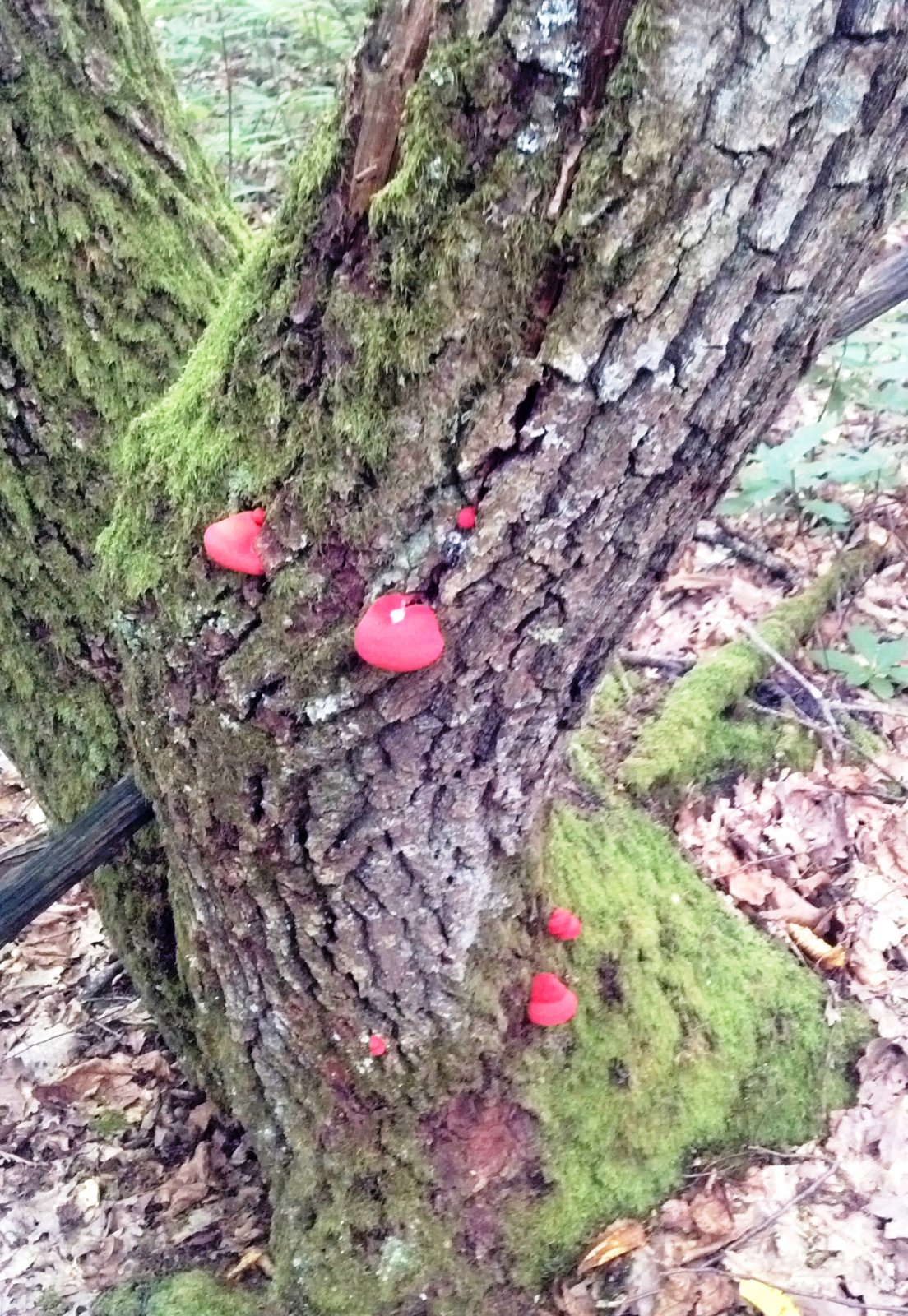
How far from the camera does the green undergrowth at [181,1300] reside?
9.14ft

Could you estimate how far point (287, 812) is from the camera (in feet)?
7.01

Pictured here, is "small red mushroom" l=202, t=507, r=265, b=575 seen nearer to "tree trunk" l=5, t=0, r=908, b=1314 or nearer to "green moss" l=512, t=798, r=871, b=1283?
"tree trunk" l=5, t=0, r=908, b=1314

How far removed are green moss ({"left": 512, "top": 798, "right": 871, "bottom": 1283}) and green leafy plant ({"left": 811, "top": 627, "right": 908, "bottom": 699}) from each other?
130 cm

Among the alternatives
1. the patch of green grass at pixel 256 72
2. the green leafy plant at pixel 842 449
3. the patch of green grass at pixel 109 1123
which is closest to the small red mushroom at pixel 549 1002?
the patch of green grass at pixel 109 1123

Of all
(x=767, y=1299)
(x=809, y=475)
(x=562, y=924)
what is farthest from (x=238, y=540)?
(x=809, y=475)

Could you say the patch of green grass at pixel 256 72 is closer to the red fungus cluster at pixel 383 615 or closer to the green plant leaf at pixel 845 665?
the green plant leaf at pixel 845 665

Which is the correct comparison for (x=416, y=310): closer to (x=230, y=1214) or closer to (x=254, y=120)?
(x=230, y=1214)

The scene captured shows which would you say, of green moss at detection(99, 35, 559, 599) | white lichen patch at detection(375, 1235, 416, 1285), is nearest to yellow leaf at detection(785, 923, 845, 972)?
white lichen patch at detection(375, 1235, 416, 1285)

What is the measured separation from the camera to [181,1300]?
9.23ft

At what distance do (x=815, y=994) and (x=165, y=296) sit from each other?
2743mm

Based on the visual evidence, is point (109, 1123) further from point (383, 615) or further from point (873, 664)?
point (873, 664)

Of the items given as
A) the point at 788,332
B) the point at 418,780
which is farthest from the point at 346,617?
the point at 788,332

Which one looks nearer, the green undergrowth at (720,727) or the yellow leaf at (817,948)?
the yellow leaf at (817,948)

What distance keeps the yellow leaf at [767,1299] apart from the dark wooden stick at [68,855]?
1.91m
